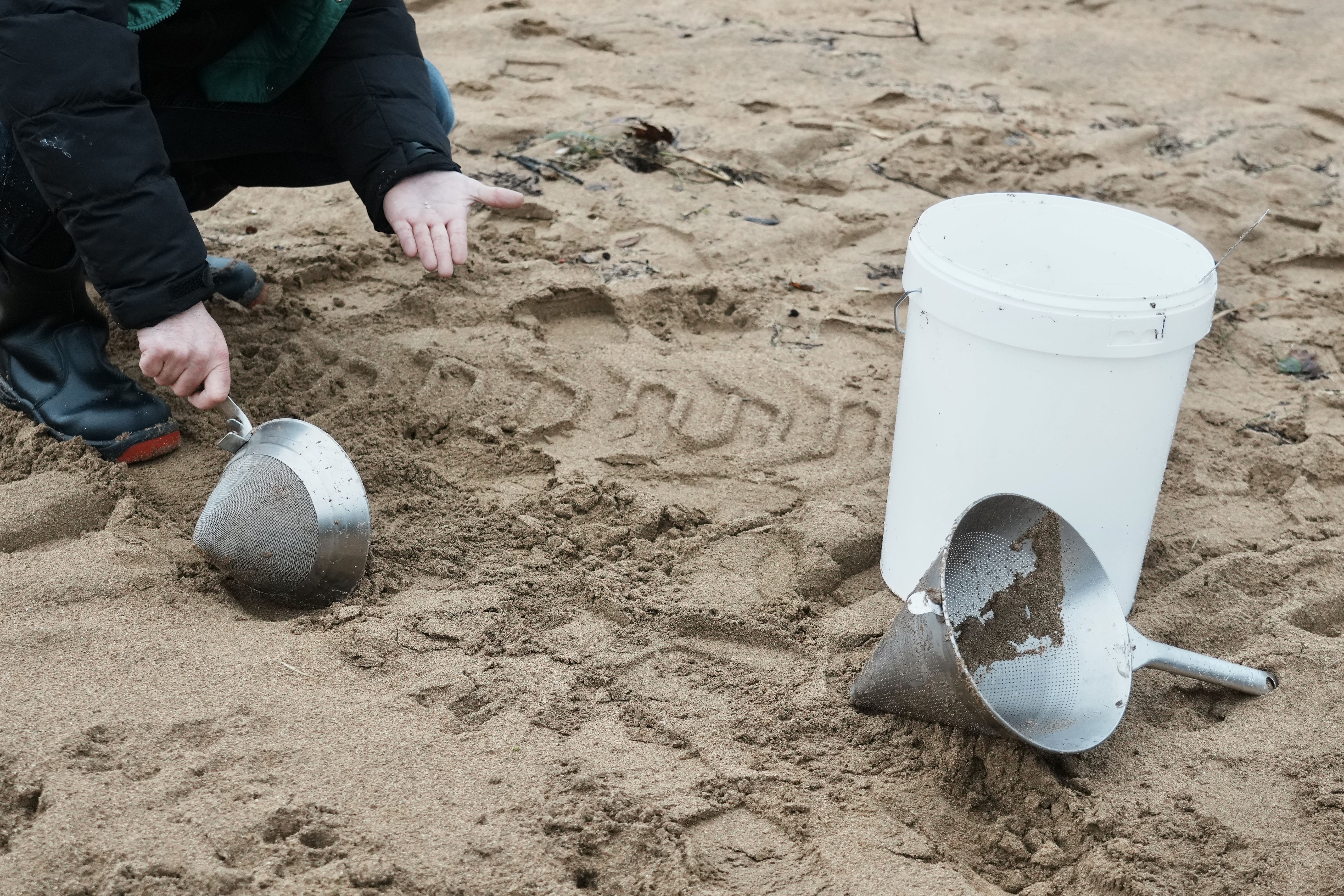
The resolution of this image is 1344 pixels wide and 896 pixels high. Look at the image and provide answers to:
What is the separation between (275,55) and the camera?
7.12 ft

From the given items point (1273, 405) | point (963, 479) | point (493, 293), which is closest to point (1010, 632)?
point (963, 479)

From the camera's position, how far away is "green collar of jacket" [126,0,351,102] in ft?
6.87

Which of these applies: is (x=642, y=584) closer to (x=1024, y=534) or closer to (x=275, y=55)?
(x=1024, y=534)

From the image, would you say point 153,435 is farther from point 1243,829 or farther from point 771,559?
point 1243,829

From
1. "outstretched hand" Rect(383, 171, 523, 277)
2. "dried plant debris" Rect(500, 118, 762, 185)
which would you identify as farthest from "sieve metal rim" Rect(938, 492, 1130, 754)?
"dried plant debris" Rect(500, 118, 762, 185)

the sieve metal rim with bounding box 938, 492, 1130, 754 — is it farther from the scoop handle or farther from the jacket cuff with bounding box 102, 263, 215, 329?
the jacket cuff with bounding box 102, 263, 215, 329

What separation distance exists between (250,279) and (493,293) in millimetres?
519

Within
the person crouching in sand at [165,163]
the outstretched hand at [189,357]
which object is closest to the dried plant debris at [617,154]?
the person crouching in sand at [165,163]

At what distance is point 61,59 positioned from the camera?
1.63 m

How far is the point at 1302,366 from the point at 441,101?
2.00 m

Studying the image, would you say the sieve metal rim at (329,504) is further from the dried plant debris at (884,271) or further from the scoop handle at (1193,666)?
the dried plant debris at (884,271)

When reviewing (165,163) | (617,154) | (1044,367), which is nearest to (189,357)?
(165,163)

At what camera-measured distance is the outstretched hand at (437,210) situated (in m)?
2.03

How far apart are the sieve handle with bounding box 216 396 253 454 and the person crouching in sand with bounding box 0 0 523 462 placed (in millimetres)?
81
